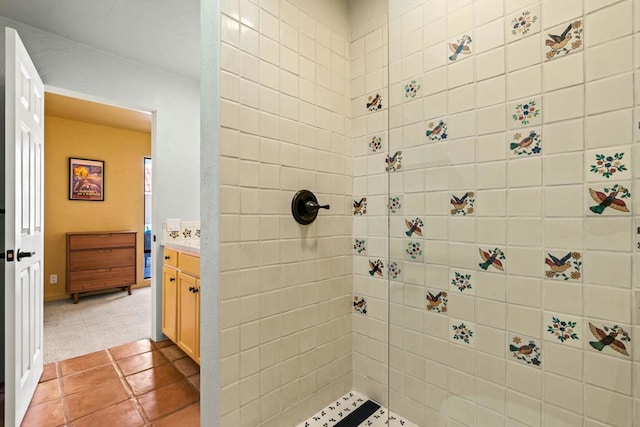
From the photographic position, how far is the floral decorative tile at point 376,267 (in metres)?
1.45

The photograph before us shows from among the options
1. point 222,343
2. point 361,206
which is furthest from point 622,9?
point 222,343

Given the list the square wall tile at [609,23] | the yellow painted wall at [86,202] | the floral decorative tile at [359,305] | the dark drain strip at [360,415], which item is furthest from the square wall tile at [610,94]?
the yellow painted wall at [86,202]

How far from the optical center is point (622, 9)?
2.69 ft

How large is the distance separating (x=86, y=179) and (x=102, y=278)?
Result: 1.41 meters

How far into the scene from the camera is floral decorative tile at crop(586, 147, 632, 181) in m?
0.81

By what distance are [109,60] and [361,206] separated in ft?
7.96

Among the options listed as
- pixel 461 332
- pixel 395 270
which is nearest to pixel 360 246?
pixel 395 270

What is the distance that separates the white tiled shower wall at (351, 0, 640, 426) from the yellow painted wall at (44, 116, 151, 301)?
14.8ft

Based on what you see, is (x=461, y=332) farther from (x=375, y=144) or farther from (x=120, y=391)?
(x=120, y=391)

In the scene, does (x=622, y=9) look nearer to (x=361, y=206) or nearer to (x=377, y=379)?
(x=361, y=206)

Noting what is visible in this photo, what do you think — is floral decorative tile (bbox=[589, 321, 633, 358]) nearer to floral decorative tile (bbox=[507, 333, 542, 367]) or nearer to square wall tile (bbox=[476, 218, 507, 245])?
floral decorative tile (bbox=[507, 333, 542, 367])

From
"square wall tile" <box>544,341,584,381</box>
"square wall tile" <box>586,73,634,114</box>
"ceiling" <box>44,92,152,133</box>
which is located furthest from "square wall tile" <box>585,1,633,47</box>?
"ceiling" <box>44,92,152,133</box>

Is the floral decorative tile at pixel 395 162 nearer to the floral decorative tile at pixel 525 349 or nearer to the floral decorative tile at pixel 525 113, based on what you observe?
the floral decorative tile at pixel 525 113

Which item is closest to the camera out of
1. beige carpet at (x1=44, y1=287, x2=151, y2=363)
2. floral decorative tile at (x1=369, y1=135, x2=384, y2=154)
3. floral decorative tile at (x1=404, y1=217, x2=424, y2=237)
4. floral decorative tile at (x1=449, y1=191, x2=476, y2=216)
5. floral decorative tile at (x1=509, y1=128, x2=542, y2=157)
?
floral decorative tile at (x1=509, y1=128, x2=542, y2=157)
